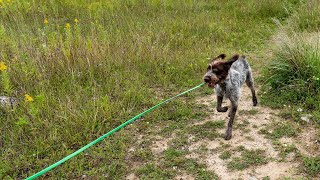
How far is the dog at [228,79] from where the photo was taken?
172 inches

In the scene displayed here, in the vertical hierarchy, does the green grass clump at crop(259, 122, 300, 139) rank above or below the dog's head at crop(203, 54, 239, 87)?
below

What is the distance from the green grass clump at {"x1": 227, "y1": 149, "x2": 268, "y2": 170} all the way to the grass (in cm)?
39

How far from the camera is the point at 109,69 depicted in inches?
265

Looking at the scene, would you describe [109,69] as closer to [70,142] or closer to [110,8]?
[70,142]

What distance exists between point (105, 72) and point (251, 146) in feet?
10.9

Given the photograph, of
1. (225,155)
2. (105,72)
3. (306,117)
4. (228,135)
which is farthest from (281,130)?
(105,72)

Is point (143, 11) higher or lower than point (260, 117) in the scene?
higher

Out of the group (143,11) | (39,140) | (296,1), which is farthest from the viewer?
(296,1)

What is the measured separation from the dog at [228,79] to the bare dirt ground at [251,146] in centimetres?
25

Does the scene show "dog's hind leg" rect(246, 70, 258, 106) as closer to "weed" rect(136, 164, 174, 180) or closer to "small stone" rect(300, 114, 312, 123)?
"small stone" rect(300, 114, 312, 123)

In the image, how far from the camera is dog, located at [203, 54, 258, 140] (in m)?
4.38

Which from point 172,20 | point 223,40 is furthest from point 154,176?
point 172,20

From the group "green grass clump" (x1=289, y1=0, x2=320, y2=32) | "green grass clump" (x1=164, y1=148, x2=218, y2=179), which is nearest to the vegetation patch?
"green grass clump" (x1=164, y1=148, x2=218, y2=179)

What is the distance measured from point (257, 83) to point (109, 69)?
10.1 ft
